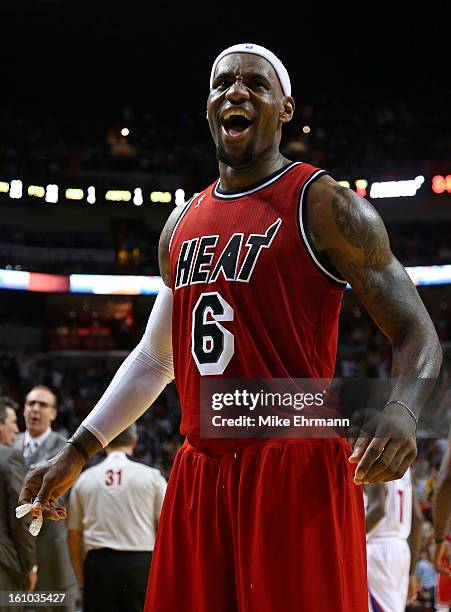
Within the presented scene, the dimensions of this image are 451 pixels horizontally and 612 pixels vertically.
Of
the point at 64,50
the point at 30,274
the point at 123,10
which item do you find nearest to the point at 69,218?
the point at 30,274

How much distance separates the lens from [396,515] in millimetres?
6285

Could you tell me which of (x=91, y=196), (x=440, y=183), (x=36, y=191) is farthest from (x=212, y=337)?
(x=91, y=196)

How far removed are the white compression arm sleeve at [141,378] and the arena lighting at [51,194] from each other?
20.4m

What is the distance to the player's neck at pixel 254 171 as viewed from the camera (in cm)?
243

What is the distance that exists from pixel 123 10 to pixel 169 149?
8.27 meters

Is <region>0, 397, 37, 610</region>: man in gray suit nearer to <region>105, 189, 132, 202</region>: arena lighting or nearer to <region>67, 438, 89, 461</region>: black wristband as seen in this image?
<region>67, 438, 89, 461</region>: black wristband

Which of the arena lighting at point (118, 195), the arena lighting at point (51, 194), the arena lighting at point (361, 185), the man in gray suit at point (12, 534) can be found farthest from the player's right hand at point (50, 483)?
the arena lighting at point (118, 195)

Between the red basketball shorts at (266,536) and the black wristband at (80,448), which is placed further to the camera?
the black wristband at (80,448)

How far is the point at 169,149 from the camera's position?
24000 millimetres

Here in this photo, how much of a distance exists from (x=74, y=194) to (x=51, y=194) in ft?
2.20

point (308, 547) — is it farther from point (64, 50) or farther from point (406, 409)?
point (64, 50)

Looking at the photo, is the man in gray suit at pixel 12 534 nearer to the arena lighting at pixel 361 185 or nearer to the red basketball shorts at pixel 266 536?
the red basketball shorts at pixel 266 536

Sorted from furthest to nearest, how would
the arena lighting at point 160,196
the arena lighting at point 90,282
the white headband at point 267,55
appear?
1. the arena lighting at point 160,196
2. the arena lighting at point 90,282
3. the white headband at point 267,55

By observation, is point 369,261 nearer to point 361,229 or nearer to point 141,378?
point 361,229
